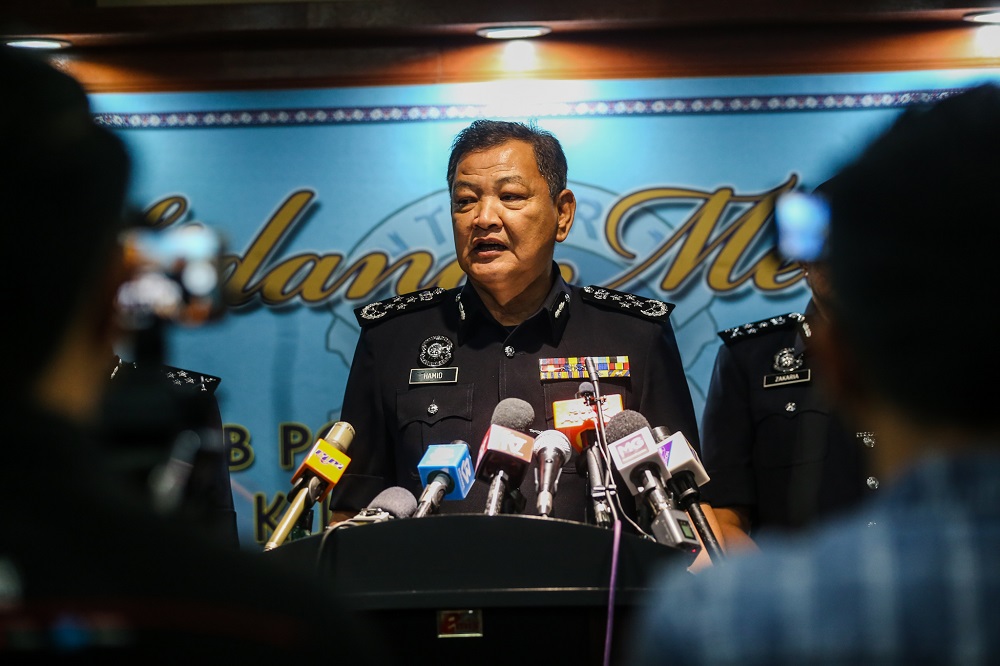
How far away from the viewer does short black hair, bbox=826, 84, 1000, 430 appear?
917mm

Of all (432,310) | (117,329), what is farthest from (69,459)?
(432,310)

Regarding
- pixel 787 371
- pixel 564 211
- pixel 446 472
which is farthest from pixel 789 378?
pixel 446 472

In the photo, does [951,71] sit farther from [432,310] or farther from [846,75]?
[432,310]

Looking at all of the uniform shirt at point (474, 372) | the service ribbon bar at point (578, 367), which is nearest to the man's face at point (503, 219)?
the uniform shirt at point (474, 372)

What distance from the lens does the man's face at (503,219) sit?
3104 millimetres

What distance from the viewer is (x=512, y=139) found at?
317 centimetres

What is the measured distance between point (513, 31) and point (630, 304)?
4.07ft

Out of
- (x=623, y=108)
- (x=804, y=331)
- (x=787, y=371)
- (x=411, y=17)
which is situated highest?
(x=411, y=17)

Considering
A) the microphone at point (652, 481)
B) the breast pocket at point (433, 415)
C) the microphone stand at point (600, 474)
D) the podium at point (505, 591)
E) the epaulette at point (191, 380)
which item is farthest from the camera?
the epaulette at point (191, 380)

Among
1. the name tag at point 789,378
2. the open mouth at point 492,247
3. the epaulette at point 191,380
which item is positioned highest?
the open mouth at point 492,247

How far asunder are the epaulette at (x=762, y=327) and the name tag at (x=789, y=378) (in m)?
0.16

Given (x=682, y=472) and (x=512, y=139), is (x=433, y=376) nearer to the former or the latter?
(x=512, y=139)

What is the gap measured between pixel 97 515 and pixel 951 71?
380cm

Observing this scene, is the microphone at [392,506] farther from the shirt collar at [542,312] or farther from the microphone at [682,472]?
the shirt collar at [542,312]
